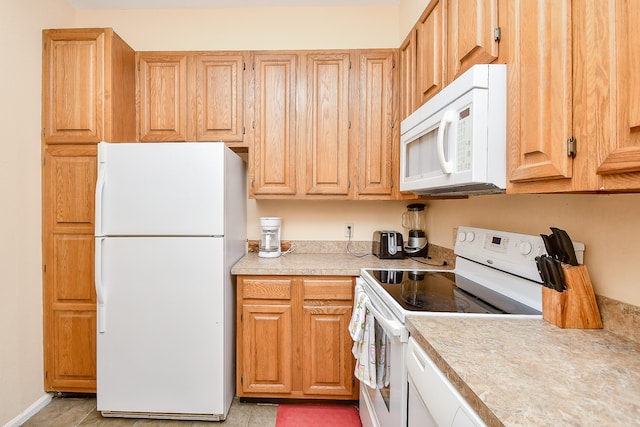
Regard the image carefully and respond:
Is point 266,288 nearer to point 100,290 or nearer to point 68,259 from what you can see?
point 100,290

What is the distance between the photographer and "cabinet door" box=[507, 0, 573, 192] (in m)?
0.76

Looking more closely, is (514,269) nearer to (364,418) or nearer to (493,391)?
(493,391)

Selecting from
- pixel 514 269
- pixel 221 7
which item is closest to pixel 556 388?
pixel 514 269

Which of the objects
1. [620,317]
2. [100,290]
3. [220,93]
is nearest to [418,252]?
[620,317]

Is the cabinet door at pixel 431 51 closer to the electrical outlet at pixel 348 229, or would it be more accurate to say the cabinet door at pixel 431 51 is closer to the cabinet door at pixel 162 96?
the electrical outlet at pixel 348 229

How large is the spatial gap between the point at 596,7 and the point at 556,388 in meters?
0.83

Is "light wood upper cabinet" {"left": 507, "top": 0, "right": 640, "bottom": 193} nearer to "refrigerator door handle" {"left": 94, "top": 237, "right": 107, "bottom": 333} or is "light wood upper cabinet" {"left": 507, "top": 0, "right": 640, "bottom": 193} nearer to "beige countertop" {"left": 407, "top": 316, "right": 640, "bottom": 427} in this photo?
"beige countertop" {"left": 407, "top": 316, "right": 640, "bottom": 427}

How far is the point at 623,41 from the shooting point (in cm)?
62

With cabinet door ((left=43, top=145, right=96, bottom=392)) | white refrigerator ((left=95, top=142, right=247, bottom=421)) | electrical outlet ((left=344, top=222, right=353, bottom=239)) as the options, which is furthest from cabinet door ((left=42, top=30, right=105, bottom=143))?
electrical outlet ((left=344, top=222, right=353, bottom=239))

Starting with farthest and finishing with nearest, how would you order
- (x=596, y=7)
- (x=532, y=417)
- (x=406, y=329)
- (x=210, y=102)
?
(x=210, y=102)
(x=406, y=329)
(x=596, y=7)
(x=532, y=417)

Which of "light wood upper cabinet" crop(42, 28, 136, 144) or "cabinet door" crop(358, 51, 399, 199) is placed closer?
"light wood upper cabinet" crop(42, 28, 136, 144)

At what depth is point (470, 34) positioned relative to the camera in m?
1.15

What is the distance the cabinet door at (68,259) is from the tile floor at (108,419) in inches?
3.8

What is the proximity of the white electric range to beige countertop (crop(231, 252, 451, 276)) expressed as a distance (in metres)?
0.23
